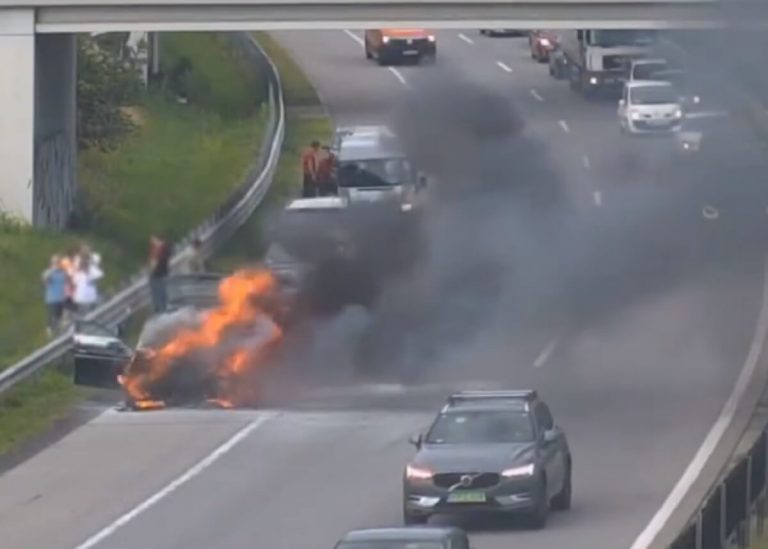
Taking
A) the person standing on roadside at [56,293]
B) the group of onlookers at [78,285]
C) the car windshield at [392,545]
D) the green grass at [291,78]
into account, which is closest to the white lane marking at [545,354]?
the group of onlookers at [78,285]

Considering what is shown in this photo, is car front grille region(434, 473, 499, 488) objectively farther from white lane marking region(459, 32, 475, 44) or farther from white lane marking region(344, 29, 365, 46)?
white lane marking region(344, 29, 365, 46)

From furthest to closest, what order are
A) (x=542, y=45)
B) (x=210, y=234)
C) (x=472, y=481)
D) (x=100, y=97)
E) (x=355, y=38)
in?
(x=355, y=38) < (x=542, y=45) < (x=100, y=97) < (x=210, y=234) < (x=472, y=481)

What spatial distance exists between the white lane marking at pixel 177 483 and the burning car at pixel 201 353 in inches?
46.3

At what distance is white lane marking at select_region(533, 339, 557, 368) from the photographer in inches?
1469

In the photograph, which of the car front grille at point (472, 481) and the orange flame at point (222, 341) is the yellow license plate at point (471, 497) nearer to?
the car front grille at point (472, 481)

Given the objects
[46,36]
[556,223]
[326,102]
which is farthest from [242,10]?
[326,102]

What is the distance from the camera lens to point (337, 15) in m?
44.2

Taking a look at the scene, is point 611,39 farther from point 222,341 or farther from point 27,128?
point 222,341

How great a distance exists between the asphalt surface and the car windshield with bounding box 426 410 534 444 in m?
0.95

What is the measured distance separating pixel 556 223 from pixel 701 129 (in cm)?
375

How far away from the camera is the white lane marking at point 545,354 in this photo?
37312 mm

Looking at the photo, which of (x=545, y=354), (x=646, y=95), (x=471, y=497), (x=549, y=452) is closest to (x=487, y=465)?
(x=471, y=497)

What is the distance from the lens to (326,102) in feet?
205

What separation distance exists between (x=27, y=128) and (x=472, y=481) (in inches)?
791
